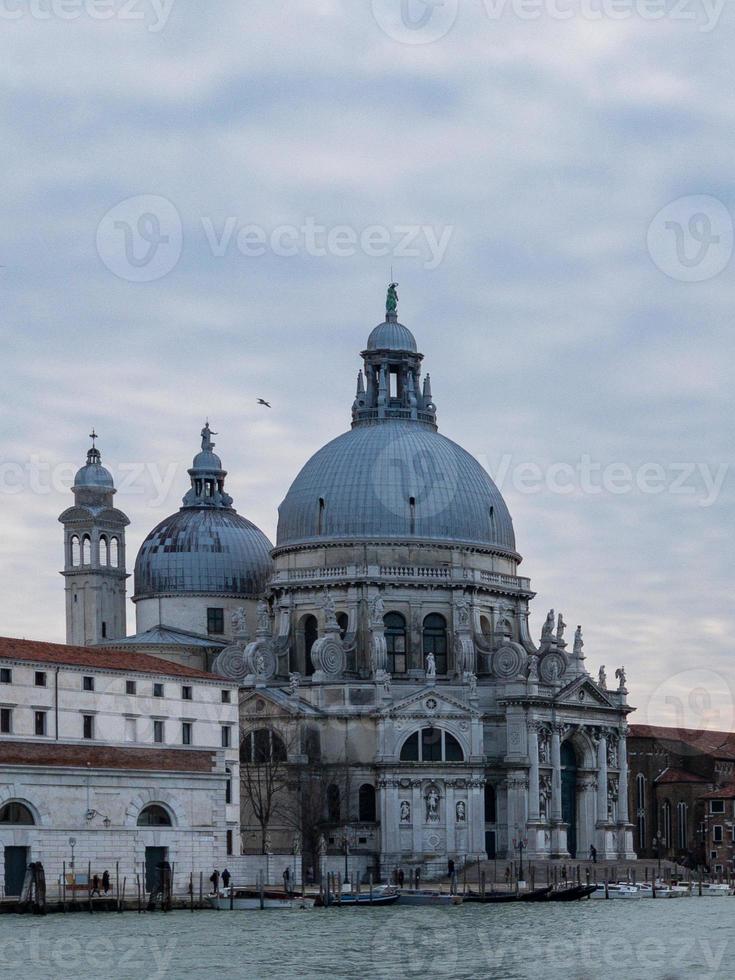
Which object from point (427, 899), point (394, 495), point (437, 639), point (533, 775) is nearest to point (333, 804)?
point (533, 775)

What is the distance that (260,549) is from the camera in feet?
385

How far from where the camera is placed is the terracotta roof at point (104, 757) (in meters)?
74.9

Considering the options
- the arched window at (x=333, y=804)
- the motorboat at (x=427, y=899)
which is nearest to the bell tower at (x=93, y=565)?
the arched window at (x=333, y=804)

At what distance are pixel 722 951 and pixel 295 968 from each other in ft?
37.6

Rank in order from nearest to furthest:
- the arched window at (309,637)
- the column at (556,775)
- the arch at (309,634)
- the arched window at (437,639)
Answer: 1. the column at (556,775)
2. the arched window at (437,639)
3. the arched window at (309,637)
4. the arch at (309,634)

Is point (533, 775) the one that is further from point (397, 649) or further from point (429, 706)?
point (397, 649)

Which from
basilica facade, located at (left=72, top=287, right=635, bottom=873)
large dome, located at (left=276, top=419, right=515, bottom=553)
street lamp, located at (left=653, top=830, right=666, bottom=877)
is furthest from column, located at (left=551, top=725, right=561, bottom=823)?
street lamp, located at (left=653, top=830, right=666, bottom=877)

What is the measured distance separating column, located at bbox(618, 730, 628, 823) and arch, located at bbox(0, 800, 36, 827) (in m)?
40.3

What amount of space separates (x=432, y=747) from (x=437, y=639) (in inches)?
276

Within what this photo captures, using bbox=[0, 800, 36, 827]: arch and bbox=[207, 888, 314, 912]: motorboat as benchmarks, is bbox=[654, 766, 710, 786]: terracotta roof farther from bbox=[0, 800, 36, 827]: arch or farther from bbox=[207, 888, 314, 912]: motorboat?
bbox=[0, 800, 36, 827]: arch

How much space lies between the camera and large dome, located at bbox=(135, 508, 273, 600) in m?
116

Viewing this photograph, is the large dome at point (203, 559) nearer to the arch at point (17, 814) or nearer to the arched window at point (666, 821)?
the arched window at point (666, 821)

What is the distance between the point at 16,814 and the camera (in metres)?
73.9

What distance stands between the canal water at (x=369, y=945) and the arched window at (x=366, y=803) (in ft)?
75.1
